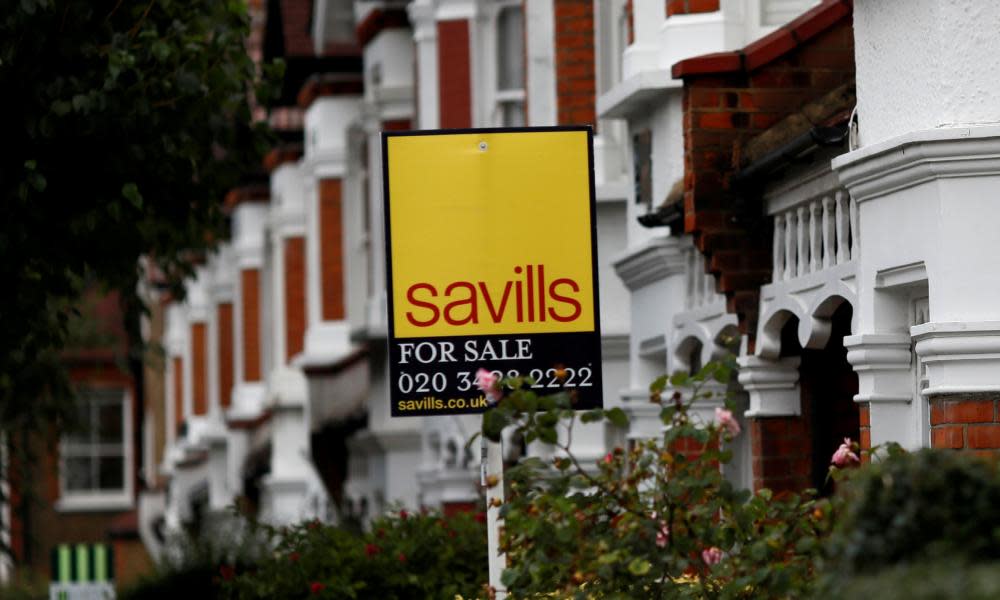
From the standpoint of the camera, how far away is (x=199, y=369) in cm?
4072

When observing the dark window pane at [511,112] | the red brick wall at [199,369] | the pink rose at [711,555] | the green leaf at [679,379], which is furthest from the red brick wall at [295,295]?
the green leaf at [679,379]

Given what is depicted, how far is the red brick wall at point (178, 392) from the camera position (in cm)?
4316

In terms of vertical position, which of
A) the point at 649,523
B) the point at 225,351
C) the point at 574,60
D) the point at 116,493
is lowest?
the point at 116,493

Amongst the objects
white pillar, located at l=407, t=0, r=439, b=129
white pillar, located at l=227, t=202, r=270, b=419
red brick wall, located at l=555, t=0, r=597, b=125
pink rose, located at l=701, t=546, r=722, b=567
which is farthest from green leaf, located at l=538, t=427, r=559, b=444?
white pillar, located at l=227, t=202, r=270, b=419

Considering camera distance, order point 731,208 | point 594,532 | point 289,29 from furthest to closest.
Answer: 1. point 289,29
2. point 731,208
3. point 594,532

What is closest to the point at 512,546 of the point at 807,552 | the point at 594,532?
the point at 594,532

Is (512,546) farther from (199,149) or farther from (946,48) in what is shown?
(199,149)

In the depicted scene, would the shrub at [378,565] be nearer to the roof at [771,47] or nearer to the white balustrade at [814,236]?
the white balustrade at [814,236]

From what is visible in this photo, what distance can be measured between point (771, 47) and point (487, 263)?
2566 mm

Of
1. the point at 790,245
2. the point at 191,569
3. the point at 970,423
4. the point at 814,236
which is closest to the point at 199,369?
the point at 191,569

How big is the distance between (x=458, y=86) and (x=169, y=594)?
16.7 feet

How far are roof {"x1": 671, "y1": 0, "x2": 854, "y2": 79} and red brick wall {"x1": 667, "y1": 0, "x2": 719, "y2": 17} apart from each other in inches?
22.3

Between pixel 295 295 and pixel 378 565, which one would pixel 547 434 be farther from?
pixel 295 295

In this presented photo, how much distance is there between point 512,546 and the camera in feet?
25.3
